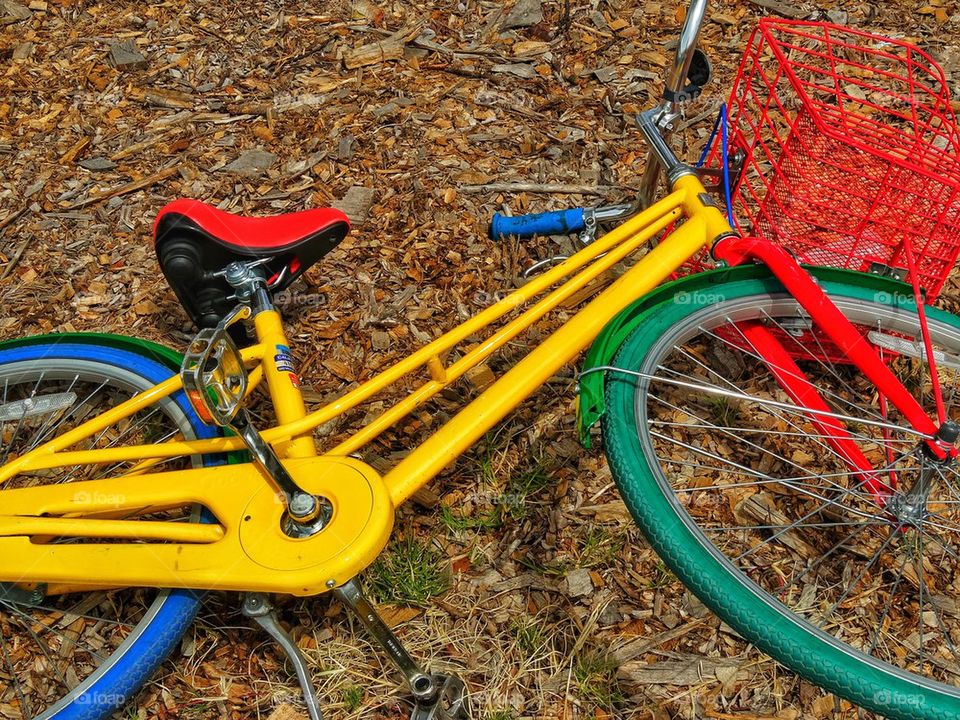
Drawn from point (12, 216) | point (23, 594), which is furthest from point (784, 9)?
point (23, 594)

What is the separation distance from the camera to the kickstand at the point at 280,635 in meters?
1.88

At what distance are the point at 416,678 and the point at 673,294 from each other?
1131 millimetres

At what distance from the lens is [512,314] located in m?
2.83

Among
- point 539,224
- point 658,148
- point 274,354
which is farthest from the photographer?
point 539,224

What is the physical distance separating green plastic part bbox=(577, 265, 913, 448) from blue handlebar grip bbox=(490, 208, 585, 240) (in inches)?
33.7

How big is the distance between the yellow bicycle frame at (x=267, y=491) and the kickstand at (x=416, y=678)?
0.26 ft

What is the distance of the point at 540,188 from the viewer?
3256mm

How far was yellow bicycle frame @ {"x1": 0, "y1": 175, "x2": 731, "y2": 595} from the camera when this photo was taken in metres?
1.79

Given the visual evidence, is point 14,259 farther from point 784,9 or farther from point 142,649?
point 784,9

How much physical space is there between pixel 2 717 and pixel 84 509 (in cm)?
66

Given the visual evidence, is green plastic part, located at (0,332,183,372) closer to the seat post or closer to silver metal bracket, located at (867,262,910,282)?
the seat post

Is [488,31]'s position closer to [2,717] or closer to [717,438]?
[717,438]

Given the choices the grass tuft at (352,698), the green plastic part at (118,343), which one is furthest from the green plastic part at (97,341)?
the grass tuft at (352,698)

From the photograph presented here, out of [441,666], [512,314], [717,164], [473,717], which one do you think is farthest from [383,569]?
[717,164]
